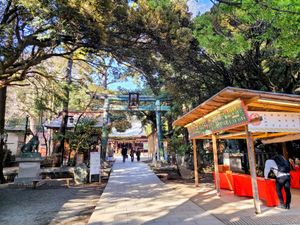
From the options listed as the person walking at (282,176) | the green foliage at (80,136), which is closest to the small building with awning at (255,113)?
the person walking at (282,176)

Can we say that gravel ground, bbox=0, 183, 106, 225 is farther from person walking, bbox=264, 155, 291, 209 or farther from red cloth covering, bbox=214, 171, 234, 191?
person walking, bbox=264, 155, 291, 209

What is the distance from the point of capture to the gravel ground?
6359mm

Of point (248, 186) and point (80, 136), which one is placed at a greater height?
point (80, 136)

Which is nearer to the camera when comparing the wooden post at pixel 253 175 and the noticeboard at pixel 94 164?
the wooden post at pixel 253 175

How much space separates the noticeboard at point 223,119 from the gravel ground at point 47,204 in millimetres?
4442

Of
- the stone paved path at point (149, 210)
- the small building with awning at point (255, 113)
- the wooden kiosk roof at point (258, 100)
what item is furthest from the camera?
the small building with awning at point (255, 113)

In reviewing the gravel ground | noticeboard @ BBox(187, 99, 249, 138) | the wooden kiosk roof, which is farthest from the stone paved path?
the wooden kiosk roof

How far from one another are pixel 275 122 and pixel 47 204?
7.13 m

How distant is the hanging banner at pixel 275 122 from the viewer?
252 inches

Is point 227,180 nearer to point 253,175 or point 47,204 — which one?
point 253,175

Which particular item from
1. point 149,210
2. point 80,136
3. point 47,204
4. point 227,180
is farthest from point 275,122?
point 80,136

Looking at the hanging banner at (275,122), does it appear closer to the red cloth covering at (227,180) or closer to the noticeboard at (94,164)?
the red cloth covering at (227,180)

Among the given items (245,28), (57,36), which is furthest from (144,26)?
(245,28)

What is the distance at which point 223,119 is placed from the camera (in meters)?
7.51
